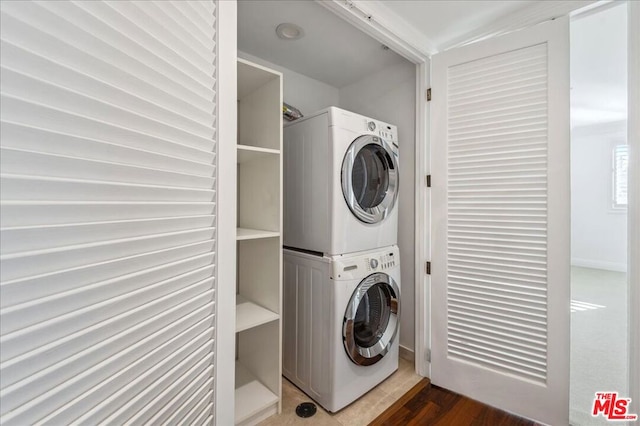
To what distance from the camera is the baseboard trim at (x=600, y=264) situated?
4701mm

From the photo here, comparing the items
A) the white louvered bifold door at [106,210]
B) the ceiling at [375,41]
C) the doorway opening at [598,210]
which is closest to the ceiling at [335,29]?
the ceiling at [375,41]

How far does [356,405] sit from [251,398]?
0.65m

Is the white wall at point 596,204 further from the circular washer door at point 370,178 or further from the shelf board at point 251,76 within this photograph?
the shelf board at point 251,76

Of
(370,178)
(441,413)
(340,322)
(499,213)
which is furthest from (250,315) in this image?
(499,213)

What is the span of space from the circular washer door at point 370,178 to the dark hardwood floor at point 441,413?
117cm

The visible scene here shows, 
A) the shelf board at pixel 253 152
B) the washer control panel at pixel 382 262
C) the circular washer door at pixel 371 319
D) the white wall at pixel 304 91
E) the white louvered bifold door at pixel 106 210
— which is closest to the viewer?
the white louvered bifold door at pixel 106 210

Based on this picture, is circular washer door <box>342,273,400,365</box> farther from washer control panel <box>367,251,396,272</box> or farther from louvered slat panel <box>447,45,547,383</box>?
louvered slat panel <box>447,45,547,383</box>

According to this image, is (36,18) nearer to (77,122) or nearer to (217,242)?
(77,122)

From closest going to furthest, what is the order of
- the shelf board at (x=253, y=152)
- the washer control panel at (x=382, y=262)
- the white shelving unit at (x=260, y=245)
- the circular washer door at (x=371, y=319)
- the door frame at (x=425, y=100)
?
the door frame at (x=425, y=100) → the shelf board at (x=253, y=152) → the white shelving unit at (x=260, y=245) → the circular washer door at (x=371, y=319) → the washer control panel at (x=382, y=262)

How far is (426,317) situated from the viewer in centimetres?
201

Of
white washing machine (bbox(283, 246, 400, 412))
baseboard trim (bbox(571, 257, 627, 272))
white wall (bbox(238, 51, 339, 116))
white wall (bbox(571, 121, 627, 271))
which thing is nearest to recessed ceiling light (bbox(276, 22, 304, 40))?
white wall (bbox(238, 51, 339, 116))

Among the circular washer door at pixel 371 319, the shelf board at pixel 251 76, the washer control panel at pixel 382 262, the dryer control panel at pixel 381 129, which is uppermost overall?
the shelf board at pixel 251 76

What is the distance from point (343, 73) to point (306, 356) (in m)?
2.31

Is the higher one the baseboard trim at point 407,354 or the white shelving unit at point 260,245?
the white shelving unit at point 260,245
